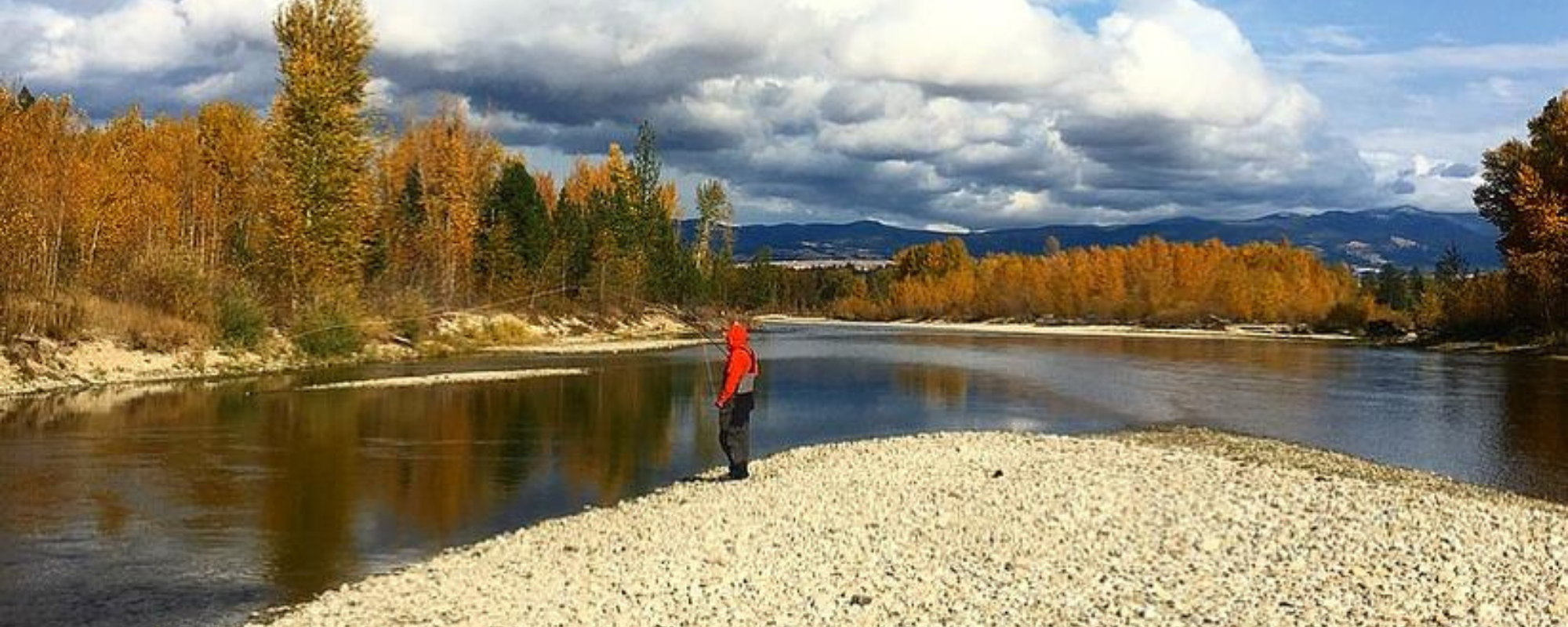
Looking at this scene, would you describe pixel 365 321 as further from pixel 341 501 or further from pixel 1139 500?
pixel 1139 500

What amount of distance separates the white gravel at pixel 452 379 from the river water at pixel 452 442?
1161mm

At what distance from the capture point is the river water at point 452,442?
15.9 m

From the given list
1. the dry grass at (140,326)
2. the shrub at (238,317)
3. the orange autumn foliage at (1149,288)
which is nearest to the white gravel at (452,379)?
the dry grass at (140,326)

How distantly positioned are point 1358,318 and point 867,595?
4983 inches

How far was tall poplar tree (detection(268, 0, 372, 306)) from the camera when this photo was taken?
55812 millimetres

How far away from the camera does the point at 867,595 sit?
501 inches

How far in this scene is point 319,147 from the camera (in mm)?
56625

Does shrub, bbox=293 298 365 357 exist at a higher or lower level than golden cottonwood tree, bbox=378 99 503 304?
lower

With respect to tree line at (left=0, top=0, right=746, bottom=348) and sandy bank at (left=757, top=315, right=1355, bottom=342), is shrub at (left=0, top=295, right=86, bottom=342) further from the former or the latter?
sandy bank at (left=757, top=315, right=1355, bottom=342)

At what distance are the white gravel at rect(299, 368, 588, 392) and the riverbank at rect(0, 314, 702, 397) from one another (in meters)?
6.10

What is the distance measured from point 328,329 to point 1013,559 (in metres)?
46.1

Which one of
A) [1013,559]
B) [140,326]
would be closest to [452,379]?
[140,326]

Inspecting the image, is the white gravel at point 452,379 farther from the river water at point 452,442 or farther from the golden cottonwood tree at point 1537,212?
the golden cottonwood tree at point 1537,212

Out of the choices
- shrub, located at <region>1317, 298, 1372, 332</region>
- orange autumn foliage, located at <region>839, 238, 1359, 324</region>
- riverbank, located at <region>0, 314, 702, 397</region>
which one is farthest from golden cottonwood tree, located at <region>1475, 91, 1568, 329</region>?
riverbank, located at <region>0, 314, 702, 397</region>
